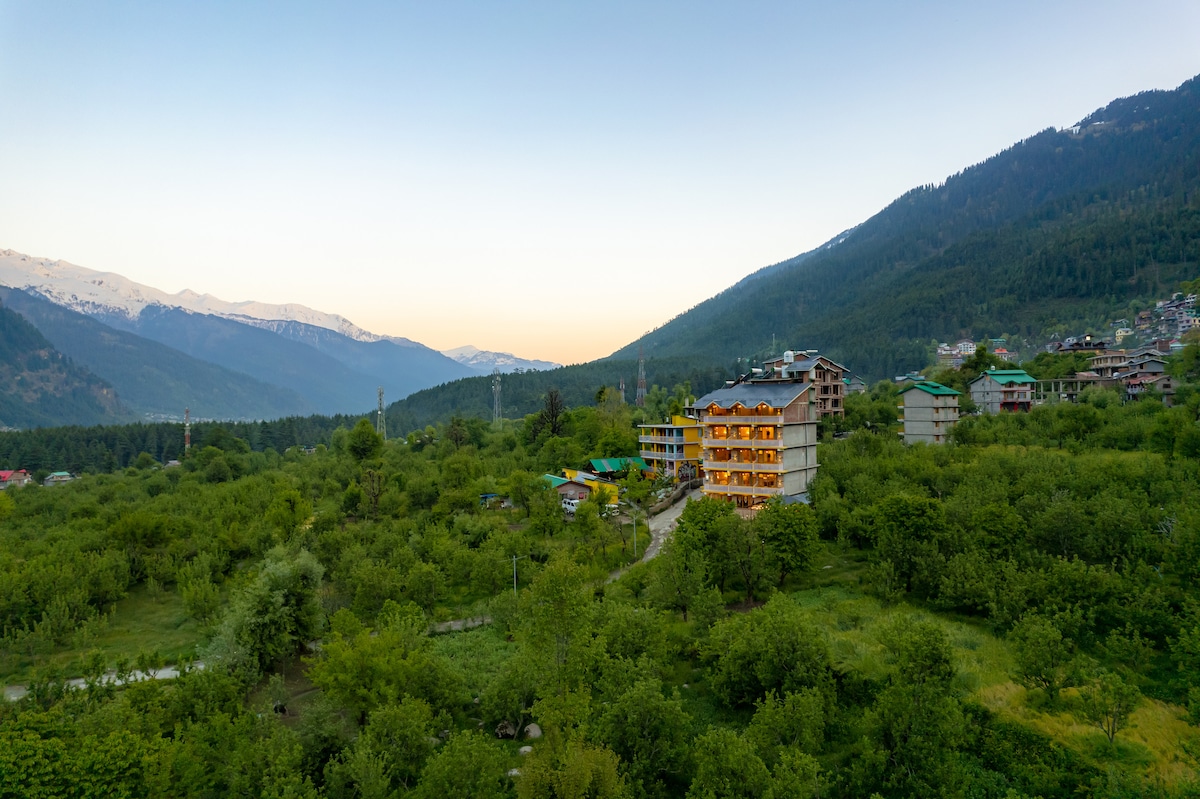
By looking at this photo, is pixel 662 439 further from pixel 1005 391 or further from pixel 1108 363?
pixel 1108 363

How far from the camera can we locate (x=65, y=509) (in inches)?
2302

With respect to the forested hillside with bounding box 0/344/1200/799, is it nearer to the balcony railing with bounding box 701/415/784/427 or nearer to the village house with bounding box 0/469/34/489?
the balcony railing with bounding box 701/415/784/427

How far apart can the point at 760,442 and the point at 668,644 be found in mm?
24380

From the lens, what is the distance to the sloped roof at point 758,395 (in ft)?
156

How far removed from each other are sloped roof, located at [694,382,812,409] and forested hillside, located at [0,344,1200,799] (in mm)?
6746

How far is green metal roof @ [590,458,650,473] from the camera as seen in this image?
2606 inches

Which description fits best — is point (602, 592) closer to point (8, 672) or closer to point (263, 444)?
point (8, 672)

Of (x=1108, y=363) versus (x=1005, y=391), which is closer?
(x=1005, y=391)

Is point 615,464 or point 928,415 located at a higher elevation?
point 928,415

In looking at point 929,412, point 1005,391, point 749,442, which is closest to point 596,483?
point 749,442

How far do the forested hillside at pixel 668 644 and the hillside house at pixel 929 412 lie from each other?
29.3ft

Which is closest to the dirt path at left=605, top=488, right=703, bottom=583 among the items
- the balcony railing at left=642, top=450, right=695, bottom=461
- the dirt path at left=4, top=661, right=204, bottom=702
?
the balcony railing at left=642, top=450, right=695, bottom=461

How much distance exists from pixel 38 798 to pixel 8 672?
2197cm

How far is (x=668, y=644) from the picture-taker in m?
26.2
